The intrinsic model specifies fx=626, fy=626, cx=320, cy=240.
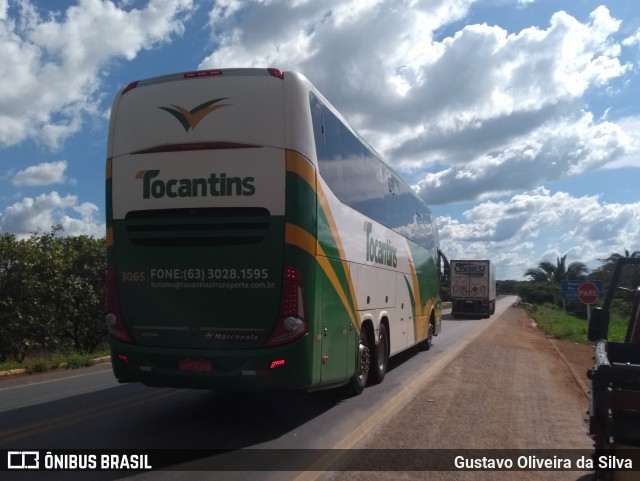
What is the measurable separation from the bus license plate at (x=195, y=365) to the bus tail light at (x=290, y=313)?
2.44ft

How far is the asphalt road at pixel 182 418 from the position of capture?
6.80m

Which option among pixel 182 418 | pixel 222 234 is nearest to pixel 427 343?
pixel 182 418

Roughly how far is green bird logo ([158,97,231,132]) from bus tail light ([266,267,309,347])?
2091mm

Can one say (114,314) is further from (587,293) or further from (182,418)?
(587,293)

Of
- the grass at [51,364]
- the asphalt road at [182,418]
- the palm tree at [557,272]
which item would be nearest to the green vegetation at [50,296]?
the grass at [51,364]

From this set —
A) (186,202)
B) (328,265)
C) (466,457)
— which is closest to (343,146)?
(328,265)

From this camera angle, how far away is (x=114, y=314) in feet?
25.3

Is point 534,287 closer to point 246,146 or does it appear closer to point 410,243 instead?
point 410,243

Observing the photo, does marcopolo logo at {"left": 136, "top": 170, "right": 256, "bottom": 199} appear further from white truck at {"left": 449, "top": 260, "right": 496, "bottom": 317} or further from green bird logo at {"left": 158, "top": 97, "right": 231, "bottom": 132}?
white truck at {"left": 449, "top": 260, "right": 496, "bottom": 317}

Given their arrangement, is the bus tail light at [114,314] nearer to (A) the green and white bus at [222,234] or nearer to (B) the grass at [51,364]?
(A) the green and white bus at [222,234]

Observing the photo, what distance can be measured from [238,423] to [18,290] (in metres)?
13.1

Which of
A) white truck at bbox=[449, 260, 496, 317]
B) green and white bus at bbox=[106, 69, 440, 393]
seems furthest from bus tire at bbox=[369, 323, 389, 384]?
white truck at bbox=[449, 260, 496, 317]

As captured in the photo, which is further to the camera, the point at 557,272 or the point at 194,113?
the point at 557,272

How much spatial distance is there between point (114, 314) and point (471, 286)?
115ft
